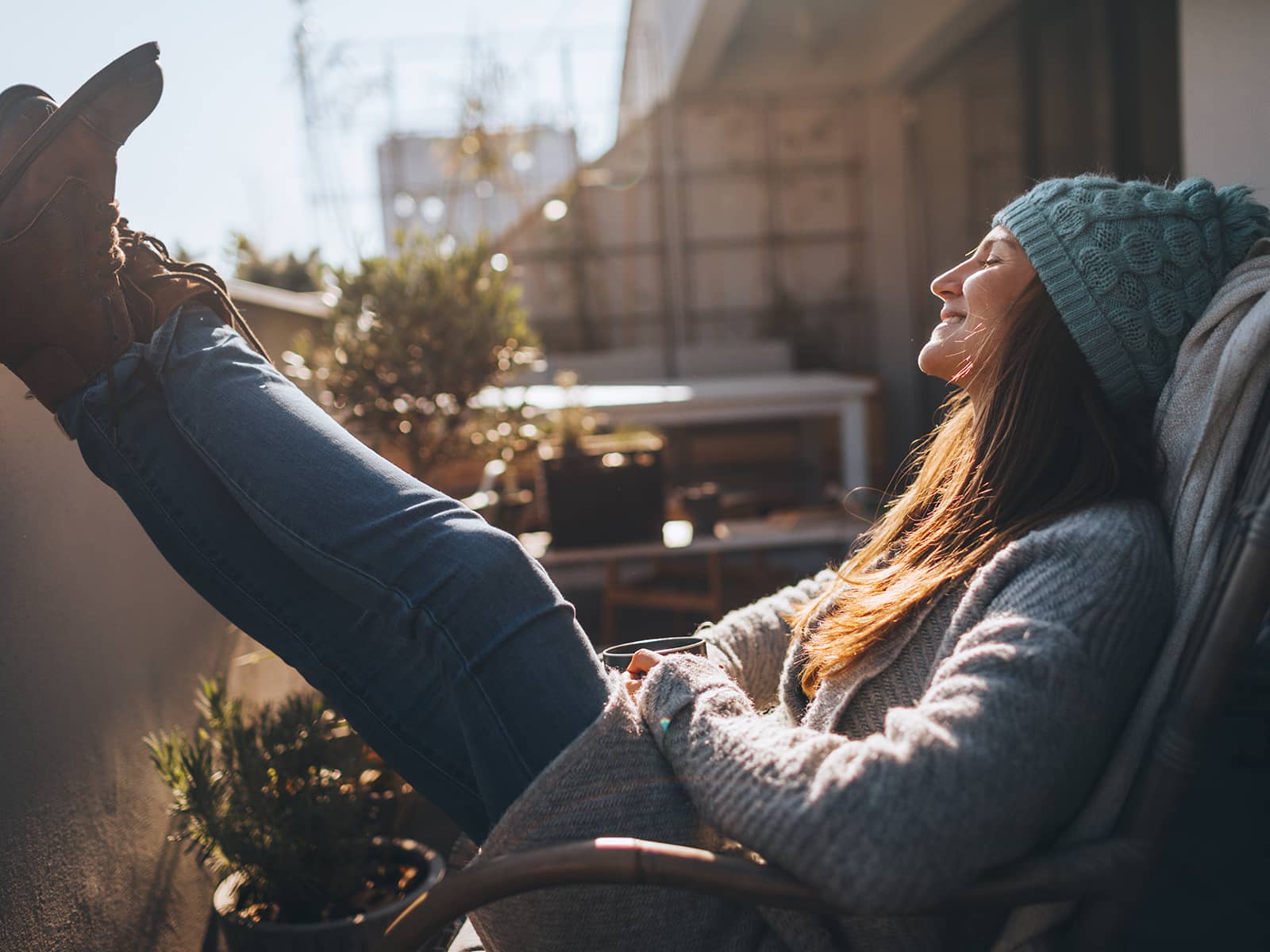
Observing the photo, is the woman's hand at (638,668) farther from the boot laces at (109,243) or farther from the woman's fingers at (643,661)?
the boot laces at (109,243)

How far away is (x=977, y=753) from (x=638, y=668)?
49 cm

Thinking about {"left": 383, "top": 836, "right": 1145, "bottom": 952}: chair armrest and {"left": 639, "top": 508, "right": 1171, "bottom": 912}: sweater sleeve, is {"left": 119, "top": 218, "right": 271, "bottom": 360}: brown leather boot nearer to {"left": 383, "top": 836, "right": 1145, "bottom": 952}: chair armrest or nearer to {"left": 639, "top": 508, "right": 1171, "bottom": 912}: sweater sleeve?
{"left": 383, "top": 836, "right": 1145, "bottom": 952}: chair armrest

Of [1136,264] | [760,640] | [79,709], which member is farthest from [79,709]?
[1136,264]

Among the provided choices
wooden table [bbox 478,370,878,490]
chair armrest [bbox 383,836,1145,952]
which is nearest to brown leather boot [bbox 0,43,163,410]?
chair armrest [bbox 383,836,1145,952]

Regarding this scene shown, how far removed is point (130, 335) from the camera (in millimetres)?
1253

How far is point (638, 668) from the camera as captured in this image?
4.03ft

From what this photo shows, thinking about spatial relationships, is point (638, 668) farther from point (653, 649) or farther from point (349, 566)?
point (349, 566)

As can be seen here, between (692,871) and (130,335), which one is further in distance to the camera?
(130,335)

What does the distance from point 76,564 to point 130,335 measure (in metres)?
0.48

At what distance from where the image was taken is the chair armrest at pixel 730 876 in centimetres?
83

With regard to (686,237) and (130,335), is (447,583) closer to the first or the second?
(130,335)

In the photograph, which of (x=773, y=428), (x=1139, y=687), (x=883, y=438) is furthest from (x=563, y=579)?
(x=1139, y=687)

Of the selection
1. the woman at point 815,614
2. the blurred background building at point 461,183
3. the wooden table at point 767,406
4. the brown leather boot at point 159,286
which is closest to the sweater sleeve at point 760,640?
the woman at point 815,614

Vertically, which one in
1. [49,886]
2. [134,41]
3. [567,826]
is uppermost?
[134,41]
